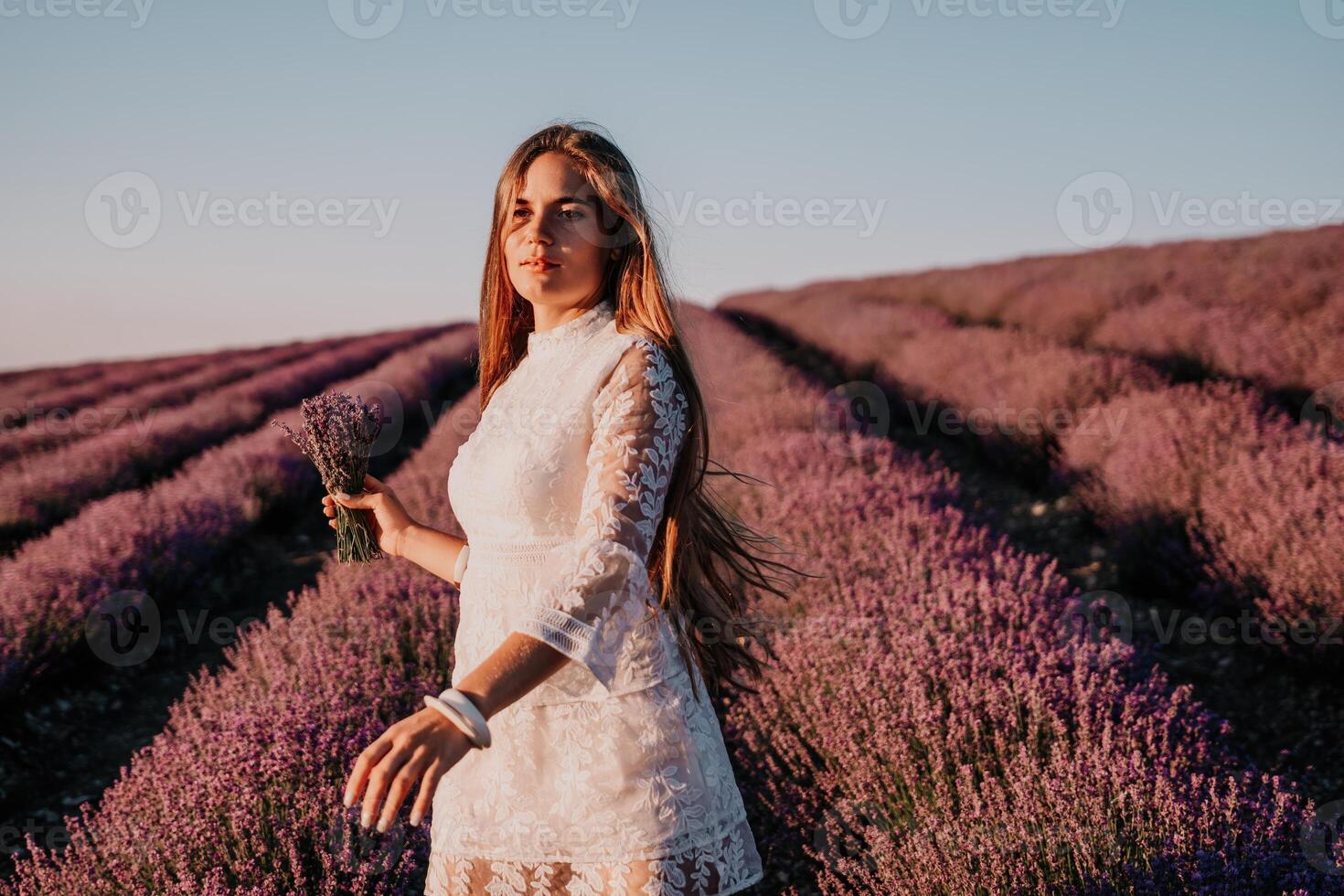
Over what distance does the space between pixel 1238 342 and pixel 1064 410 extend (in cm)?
222

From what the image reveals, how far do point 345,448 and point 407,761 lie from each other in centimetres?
95

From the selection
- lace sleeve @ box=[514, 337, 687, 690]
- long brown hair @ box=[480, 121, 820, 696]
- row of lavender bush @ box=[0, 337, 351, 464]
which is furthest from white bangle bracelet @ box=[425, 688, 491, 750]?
row of lavender bush @ box=[0, 337, 351, 464]

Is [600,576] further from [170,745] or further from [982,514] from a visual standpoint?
[982,514]

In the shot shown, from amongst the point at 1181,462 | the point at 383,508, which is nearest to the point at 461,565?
the point at 383,508

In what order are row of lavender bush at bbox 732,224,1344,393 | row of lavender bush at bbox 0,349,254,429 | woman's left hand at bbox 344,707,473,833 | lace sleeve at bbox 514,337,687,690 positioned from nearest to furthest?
woman's left hand at bbox 344,707,473,833 → lace sleeve at bbox 514,337,687,690 → row of lavender bush at bbox 732,224,1344,393 → row of lavender bush at bbox 0,349,254,429

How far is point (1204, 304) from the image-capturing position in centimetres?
1109

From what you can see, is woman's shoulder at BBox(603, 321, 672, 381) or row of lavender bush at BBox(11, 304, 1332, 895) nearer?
woman's shoulder at BBox(603, 321, 672, 381)

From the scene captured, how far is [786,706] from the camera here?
10.5 ft

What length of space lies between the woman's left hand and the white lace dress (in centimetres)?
22

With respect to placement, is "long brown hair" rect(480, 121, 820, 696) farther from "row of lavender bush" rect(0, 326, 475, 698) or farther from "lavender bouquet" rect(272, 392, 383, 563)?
"row of lavender bush" rect(0, 326, 475, 698)

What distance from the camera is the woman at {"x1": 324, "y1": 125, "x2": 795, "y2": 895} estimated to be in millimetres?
1201
